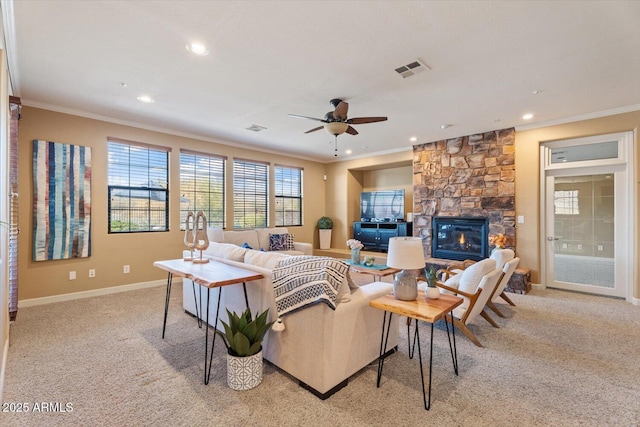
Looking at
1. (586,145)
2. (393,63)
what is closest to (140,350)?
(393,63)

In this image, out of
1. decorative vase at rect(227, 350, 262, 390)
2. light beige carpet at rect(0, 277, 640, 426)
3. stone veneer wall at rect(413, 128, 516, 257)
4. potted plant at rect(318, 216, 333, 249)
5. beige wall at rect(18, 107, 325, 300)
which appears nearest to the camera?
light beige carpet at rect(0, 277, 640, 426)

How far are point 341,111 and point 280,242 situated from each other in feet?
10.8

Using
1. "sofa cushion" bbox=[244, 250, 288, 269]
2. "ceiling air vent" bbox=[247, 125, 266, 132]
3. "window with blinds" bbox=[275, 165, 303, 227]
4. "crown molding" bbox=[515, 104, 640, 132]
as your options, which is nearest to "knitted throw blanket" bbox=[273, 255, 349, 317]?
"sofa cushion" bbox=[244, 250, 288, 269]

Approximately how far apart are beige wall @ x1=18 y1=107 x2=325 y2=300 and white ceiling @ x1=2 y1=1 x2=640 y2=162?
0.26m

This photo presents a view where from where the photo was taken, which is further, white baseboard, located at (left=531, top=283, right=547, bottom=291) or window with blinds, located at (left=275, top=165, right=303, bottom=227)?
window with blinds, located at (left=275, top=165, right=303, bottom=227)

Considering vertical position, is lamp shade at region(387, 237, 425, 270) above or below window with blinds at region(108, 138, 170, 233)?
below

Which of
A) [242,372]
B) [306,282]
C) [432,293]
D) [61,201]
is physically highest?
[61,201]

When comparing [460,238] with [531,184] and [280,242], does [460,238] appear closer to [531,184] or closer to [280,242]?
[531,184]

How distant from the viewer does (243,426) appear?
1.77 metres

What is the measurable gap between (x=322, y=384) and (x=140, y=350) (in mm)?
1805

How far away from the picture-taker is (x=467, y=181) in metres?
5.60

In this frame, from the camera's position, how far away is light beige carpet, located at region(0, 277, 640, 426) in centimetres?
187

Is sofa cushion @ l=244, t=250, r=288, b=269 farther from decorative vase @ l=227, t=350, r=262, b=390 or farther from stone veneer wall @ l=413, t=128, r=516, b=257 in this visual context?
stone veneer wall @ l=413, t=128, r=516, b=257

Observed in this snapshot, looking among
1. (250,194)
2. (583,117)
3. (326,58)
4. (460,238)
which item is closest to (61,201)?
(250,194)
